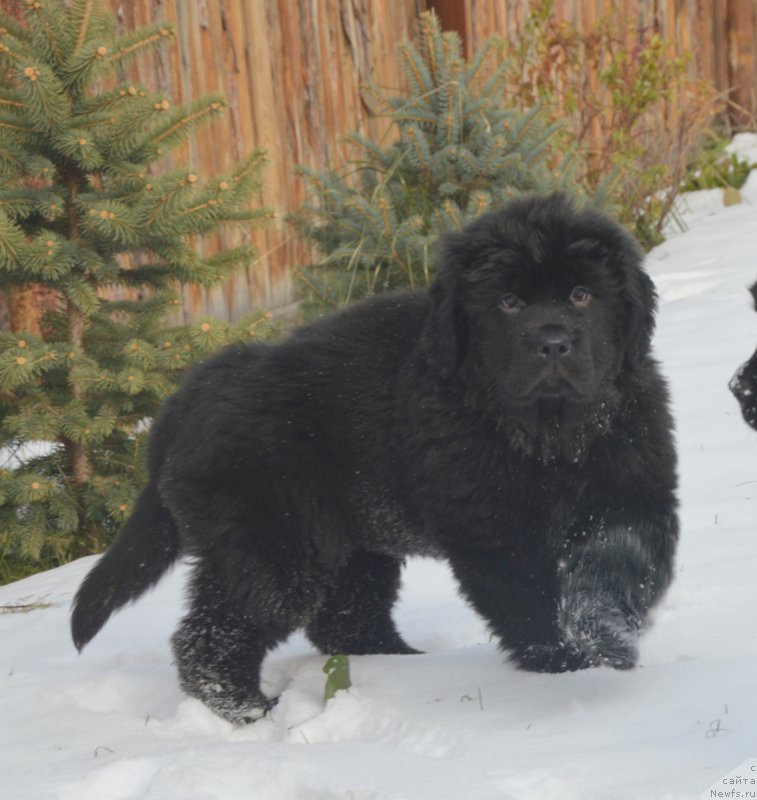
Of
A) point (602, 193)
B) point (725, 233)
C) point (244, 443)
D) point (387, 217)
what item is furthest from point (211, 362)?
point (725, 233)

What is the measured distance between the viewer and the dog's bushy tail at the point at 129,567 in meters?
3.28

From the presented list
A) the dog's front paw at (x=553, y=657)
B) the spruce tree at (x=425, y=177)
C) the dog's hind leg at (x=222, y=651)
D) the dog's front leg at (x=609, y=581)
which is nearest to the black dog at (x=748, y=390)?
the dog's front leg at (x=609, y=581)

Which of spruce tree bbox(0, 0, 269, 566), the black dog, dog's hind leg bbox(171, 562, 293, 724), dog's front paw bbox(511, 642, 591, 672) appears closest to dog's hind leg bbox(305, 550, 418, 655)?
dog's hind leg bbox(171, 562, 293, 724)

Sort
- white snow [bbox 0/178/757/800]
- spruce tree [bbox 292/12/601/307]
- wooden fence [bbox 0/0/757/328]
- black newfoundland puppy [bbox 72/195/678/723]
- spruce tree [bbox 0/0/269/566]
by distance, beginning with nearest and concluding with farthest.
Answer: white snow [bbox 0/178/757/800], black newfoundland puppy [bbox 72/195/678/723], spruce tree [bbox 0/0/269/566], spruce tree [bbox 292/12/601/307], wooden fence [bbox 0/0/757/328]

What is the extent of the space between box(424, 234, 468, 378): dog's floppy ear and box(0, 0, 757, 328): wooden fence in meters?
3.46

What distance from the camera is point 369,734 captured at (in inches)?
112

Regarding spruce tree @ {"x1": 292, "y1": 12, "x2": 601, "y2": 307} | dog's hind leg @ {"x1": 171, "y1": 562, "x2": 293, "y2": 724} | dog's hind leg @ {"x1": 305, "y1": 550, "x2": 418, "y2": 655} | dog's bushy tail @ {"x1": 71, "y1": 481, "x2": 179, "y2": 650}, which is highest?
spruce tree @ {"x1": 292, "y1": 12, "x2": 601, "y2": 307}

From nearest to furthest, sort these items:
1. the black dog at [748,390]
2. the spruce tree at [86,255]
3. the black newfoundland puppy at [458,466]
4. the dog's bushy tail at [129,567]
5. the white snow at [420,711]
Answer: the white snow at [420,711], the black dog at [748,390], the black newfoundland puppy at [458,466], the dog's bushy tail at [129,567], the spruce tree at [86,255]

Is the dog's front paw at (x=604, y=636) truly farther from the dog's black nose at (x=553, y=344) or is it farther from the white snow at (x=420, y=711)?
the dog's black nose at (x=553, y=344)

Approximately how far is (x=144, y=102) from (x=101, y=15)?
1.12 ft

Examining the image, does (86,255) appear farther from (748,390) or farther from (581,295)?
(748,390)

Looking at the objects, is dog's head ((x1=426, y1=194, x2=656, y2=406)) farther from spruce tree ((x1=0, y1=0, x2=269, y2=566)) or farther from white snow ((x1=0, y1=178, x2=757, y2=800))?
spruce tree ((x1=0, y1=0, x2=269, y2=566))

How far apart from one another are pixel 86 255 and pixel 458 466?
204cm

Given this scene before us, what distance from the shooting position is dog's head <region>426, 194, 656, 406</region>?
301 cm
